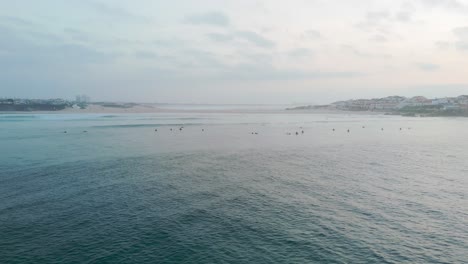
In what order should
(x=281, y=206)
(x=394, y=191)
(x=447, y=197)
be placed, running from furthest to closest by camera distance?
(x=394, y=191), (x=447, y=197), (x=281, y=206)

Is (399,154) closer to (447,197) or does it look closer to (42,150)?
(447,197)

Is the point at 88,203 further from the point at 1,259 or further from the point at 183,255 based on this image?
the point at 183,255

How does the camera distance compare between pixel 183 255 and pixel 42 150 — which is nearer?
pixel 183 255

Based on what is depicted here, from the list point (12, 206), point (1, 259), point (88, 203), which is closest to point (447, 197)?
point (88, 203)

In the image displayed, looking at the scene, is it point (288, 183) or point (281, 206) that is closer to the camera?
point (281, 206)

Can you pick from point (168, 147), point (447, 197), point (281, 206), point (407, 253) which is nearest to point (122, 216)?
point (281, 206)

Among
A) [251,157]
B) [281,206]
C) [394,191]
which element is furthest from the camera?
[251,157]
